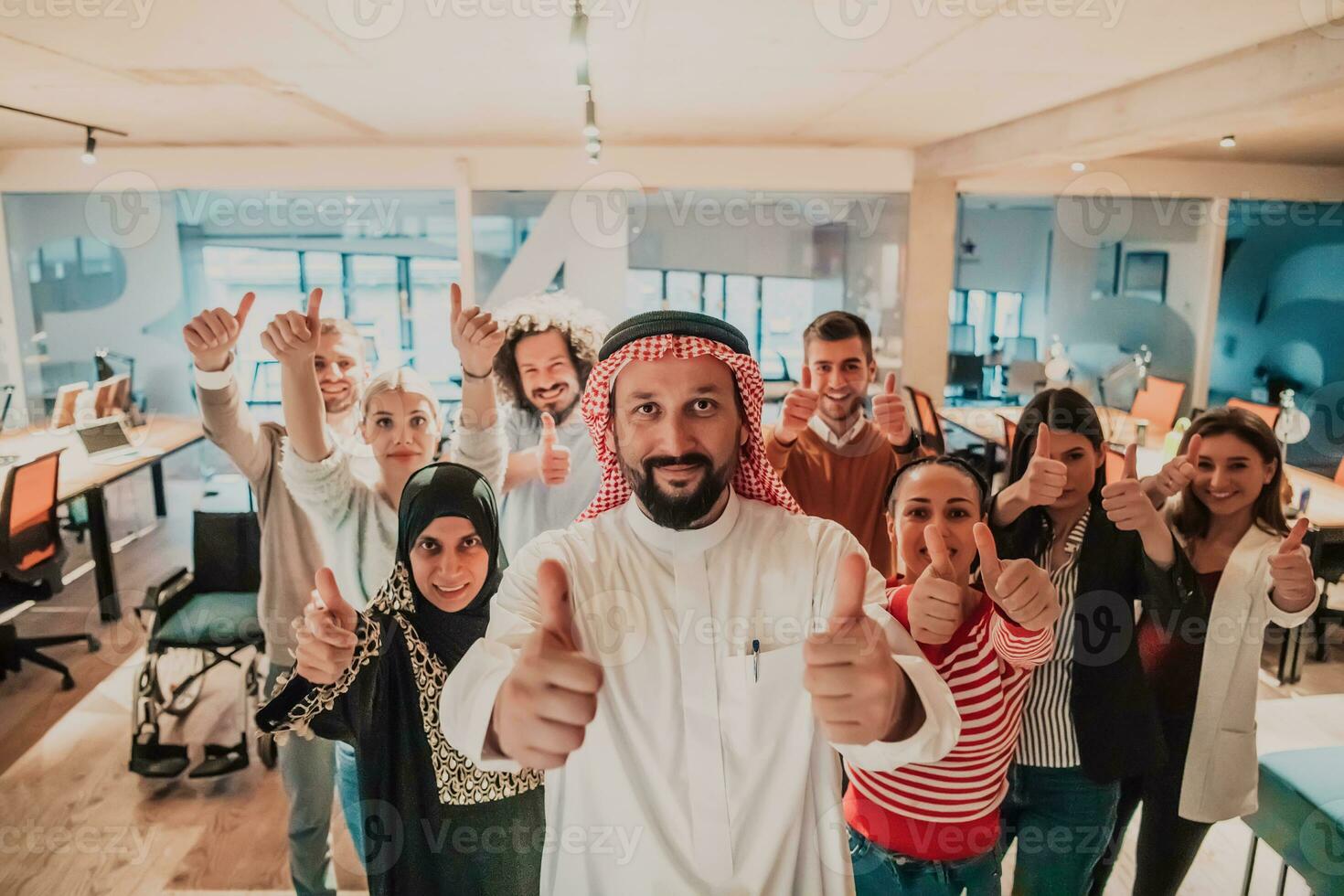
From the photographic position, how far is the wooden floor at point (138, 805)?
2.73 meters

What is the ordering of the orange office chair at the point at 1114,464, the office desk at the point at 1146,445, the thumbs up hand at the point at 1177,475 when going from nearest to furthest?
1. the thumbs up hand at the point at 1177,475
2. the office desk at the point at 1146,445
3. the orange office chair at the point at 1114,464

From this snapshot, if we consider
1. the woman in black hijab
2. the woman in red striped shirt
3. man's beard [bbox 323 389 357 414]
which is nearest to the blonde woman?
man's beard [bbox 323 389 357 414]

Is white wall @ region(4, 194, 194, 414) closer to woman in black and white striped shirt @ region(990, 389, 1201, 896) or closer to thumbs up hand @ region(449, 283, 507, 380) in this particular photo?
thumbs up hand @ region(449, 283, 507, 380)

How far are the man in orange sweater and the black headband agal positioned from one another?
957mm

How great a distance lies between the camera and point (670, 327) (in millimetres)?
1352

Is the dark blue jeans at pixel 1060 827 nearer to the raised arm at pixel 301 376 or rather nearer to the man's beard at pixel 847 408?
the man's beard at pixel 847 408

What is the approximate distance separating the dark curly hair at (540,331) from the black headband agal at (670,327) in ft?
4.45

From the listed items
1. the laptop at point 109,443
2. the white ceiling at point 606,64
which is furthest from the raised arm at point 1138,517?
the laptop at point 109,443

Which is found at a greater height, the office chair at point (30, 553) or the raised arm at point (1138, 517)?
the raised arm at point (1138, 517)

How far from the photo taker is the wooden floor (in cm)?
273

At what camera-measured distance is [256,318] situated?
358 inches

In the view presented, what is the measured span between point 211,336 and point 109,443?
3.87m

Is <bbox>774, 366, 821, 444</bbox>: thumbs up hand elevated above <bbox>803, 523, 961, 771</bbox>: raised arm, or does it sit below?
above

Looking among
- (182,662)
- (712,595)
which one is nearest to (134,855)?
(182,662)
